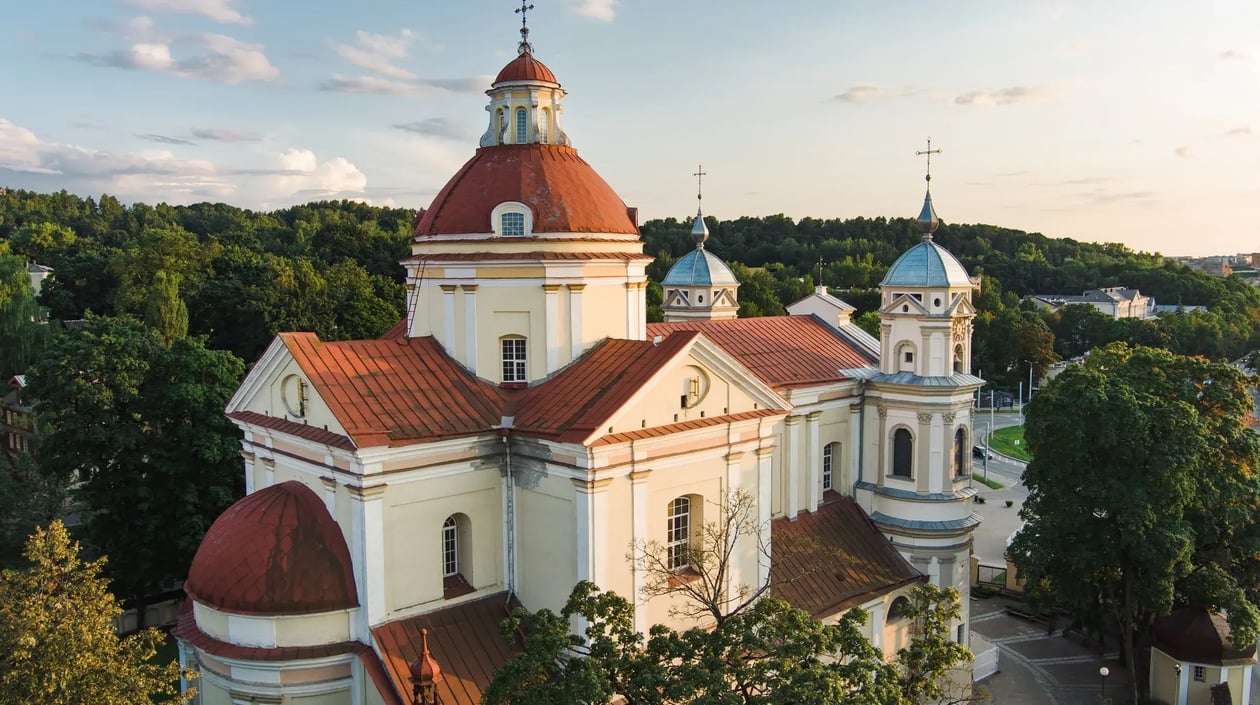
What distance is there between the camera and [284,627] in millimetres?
17500

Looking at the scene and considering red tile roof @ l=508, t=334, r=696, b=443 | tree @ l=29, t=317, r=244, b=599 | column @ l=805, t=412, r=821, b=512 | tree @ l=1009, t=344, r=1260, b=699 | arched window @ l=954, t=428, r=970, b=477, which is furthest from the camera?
tree @ l=29, t=317, r=244, b=599

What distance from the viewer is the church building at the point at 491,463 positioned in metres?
17.6

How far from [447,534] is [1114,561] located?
1864cm

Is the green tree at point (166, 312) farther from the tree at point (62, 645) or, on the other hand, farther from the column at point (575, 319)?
the tree at point (62, 645)

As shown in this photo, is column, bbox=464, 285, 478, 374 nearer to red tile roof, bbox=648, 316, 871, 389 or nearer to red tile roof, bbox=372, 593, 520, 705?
red tile roof, bbox=372, 593, 520, 705

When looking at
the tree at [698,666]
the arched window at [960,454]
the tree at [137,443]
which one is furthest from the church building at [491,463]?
the tree at [137,443]

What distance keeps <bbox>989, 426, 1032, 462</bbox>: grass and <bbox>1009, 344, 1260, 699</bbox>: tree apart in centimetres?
3689

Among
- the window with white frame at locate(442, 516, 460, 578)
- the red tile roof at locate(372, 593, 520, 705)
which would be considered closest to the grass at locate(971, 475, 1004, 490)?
the red tile roof at locate(372, 593, 520, 705)

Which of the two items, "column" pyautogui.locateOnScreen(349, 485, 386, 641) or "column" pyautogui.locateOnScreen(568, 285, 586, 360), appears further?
"column" pyautogui.locateOnScreen(568, 285, 586, 360)

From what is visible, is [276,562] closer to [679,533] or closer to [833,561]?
[679,533]

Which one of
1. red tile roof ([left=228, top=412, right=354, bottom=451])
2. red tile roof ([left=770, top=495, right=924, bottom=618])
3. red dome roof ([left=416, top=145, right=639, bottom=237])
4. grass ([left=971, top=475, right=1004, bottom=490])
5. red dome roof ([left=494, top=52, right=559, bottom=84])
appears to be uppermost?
red dome roof ([left=494, top=52, right=559, bottom=84])

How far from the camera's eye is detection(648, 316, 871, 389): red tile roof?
2633 cm

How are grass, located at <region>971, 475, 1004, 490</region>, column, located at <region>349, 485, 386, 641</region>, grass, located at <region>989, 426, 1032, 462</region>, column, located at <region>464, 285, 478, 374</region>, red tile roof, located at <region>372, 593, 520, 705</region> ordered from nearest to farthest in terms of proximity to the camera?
red tile roof, located at <region>372, 593, 520, 705</region> → column, located at <region>349, 485, 386, 641</region> → column, located at <region>464, 285, 478, 374</region> → grass, located at <region>971, 475, 1004, 490</region> → grass, located at <region>989, 426, 1032, 462</region>

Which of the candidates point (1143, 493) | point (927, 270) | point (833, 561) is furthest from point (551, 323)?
point (1143, 493)
